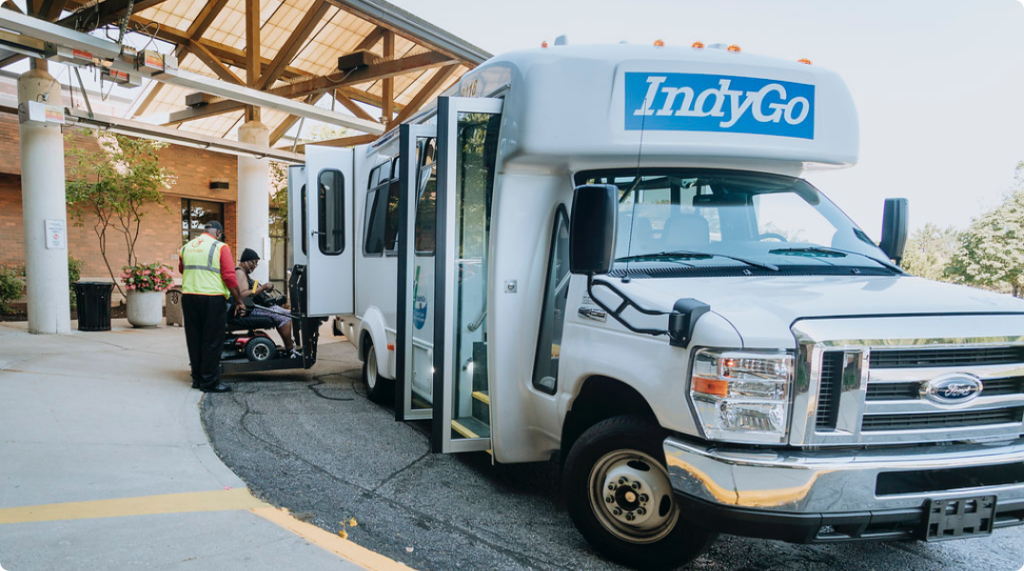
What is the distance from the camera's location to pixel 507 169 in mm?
4262

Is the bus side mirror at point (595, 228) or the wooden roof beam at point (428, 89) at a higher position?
the wooden roof beam at point (428, 89)

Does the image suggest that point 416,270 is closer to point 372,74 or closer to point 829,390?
point 829,390

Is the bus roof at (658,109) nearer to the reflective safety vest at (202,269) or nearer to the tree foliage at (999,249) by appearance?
the reflective safety vest at (202,269)

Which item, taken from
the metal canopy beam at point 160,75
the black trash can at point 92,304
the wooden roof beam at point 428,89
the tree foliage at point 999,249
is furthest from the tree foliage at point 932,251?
the black trash can at point 92,304

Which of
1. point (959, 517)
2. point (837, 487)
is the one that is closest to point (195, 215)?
point (837, 487)

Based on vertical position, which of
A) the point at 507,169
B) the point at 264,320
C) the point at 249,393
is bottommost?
the point at 249,393

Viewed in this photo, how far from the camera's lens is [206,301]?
745 centimetres

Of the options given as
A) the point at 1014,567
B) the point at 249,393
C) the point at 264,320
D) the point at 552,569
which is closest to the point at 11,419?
the point at 249,393

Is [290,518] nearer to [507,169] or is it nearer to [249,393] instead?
[507,169]

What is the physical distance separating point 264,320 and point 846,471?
23.1ft

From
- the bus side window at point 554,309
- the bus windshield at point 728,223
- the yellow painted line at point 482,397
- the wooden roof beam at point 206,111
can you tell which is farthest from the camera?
the wooden roof beam at point 206,111

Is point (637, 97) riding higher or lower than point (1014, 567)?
higher

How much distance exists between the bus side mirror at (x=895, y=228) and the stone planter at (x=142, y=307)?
12.3 m

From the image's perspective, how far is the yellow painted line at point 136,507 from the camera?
145 inches
